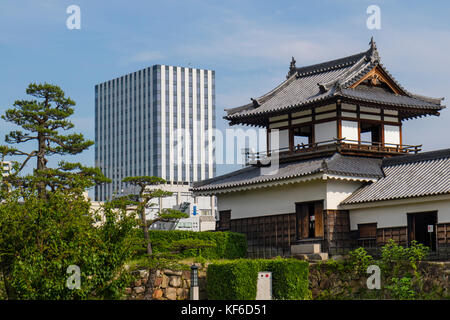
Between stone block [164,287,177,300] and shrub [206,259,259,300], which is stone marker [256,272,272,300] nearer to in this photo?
shrub [206,259,259,300]

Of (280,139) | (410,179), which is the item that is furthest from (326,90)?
(410,179)

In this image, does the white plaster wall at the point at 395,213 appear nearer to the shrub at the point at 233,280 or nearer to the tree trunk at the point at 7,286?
the shrub at the point at 233,280

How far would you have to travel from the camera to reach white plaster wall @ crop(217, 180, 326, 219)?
36.1m

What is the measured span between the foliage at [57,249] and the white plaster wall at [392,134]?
1948cm

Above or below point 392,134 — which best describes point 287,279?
below

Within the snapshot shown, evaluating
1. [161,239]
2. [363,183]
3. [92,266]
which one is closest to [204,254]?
[161,239]

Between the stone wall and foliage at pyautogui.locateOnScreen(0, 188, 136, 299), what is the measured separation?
6332mm

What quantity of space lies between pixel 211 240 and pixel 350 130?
30.2 feet

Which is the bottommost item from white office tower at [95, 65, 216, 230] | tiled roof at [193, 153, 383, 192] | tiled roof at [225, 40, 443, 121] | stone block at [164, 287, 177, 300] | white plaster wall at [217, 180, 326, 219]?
stone block at [164, 287, 177, 300]

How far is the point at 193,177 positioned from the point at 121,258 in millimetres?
132481

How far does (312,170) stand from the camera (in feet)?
115

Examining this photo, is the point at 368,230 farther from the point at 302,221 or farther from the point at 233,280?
the point at 233,280

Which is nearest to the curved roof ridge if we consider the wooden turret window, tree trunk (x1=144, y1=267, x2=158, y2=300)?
the wooden turret window

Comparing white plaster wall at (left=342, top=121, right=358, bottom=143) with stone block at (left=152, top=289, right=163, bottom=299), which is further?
white plaster wall at (left=342, top=121, right=358, bottom=143)
